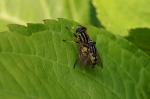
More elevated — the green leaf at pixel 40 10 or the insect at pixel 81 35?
the green leaf at pixel 40 10

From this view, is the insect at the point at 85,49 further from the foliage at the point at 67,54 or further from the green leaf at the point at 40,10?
the green leaf at the point at 40,10

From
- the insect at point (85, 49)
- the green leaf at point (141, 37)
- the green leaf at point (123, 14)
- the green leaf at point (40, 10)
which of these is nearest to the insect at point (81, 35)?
the insect at point (85, 49)

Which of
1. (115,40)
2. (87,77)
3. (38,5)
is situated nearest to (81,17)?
(38,5)

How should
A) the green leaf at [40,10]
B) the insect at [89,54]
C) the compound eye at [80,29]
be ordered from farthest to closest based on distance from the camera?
the green leaf at [40,10] < the compound eye at [80,29] < the insect at [89,54]

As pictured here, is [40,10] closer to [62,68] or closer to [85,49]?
[85,49]

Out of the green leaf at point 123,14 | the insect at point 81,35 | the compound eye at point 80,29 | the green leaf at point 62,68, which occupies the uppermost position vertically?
the green leaf at point 123,14
